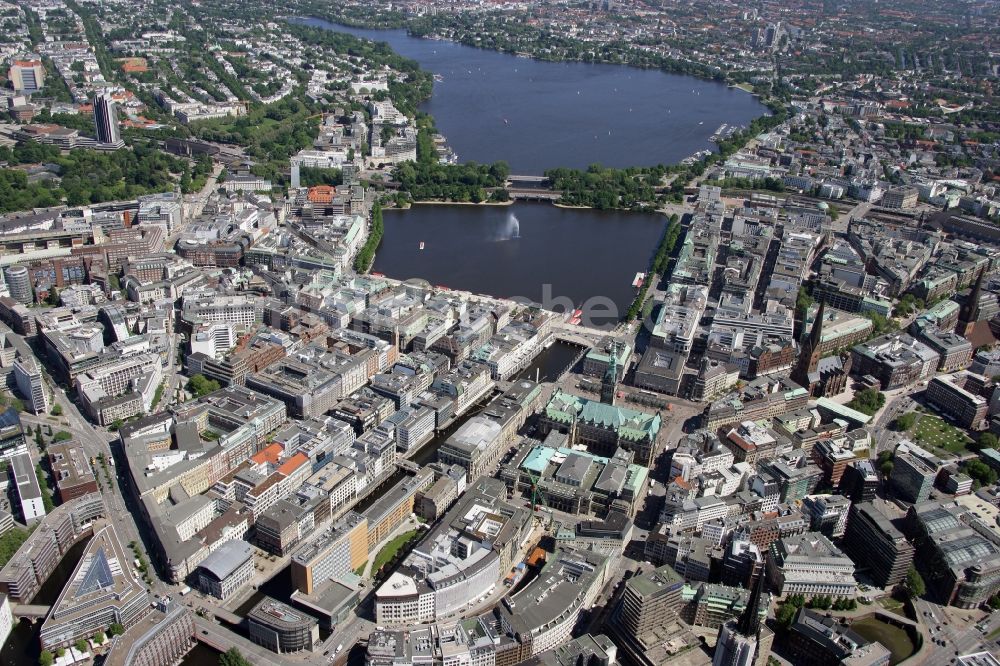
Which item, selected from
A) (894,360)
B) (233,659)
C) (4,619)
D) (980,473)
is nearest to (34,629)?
(4,619)

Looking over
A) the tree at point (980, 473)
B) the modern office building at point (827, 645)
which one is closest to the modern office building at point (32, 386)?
the modern office building at point (827, 645)

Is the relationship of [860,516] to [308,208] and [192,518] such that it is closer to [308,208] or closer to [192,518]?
[192,518]

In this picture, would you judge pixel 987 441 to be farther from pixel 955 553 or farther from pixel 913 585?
pixel 913 585

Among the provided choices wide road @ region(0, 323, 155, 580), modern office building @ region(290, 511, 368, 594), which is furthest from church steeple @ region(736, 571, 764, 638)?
wide road @ region(0, 323, 155, 580)

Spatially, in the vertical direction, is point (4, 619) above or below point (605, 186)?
below

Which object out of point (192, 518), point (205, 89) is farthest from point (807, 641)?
point (205, 89)

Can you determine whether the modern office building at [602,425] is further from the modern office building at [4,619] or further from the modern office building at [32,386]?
the modern office building at [32,386]
